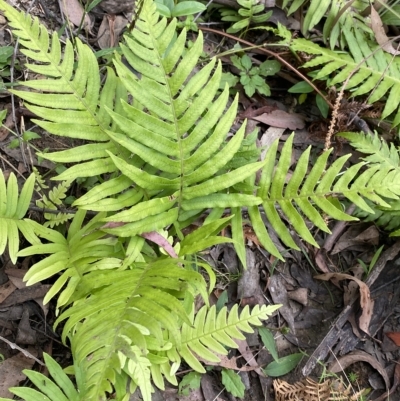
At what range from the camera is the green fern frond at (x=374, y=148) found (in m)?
2.67

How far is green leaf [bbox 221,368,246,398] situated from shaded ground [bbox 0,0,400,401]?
1.9 inches

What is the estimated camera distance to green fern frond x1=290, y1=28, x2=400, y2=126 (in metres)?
2.72

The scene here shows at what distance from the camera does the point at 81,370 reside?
1.89 m

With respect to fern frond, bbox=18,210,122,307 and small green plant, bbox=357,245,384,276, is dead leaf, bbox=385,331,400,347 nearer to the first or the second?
small green plant, bbox=357,245,384,276

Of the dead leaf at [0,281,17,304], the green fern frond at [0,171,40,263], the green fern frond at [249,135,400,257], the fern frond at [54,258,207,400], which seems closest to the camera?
the fern frond at [54,258,207,400]

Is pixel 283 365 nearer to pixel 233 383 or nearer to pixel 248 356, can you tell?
pixel 248 356

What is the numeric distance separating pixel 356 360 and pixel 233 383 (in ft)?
2.50

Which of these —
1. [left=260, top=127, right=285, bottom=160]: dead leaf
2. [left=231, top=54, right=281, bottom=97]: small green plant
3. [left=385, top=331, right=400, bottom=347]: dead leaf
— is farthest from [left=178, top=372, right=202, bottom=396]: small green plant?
[left=231, top=54, right=281, bottom=97]: small green plant

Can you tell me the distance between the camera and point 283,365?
257 cm

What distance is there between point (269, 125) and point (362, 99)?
1.94ft

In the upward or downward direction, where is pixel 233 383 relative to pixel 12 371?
downward

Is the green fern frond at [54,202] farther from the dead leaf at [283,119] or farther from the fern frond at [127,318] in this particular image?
the dead leaf at [283,119]

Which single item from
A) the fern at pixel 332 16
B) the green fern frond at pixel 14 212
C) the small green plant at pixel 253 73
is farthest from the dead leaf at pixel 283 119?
the green fern frond at pixel 14 212

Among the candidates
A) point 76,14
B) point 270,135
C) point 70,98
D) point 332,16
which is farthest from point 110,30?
point 332,16
